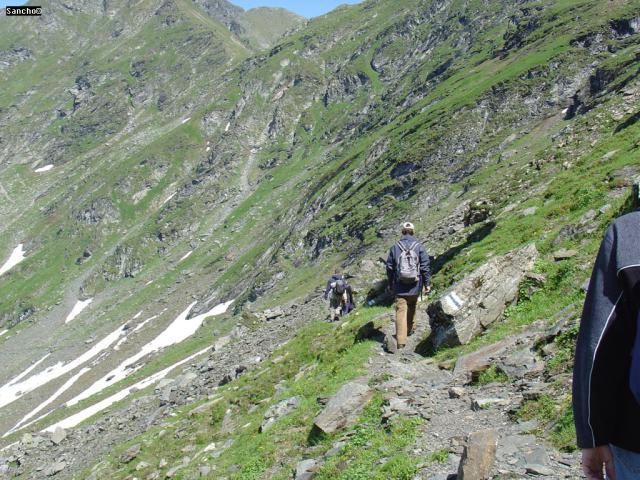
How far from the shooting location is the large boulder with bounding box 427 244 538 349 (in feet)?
43.0

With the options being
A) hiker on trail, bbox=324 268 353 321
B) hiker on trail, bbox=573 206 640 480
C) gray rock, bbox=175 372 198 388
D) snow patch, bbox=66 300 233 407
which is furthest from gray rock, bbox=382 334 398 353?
snow patch, bbox=66 300 233 407

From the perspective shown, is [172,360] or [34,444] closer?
[34,444]

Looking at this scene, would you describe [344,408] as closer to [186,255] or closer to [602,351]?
[602,351]

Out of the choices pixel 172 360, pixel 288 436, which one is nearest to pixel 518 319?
pixel 288 436

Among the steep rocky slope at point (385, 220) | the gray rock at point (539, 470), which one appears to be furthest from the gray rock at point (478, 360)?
the gray rock at point (539, 470)

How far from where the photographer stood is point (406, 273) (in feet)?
45.5

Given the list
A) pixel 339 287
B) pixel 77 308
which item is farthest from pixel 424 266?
pixel 77 308

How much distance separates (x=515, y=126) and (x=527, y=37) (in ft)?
152

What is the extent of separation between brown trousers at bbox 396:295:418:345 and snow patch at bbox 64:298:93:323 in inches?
6467

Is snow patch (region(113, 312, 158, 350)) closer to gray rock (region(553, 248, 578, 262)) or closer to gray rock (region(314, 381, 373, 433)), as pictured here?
gray rock (region(314, 381, 373, 433))

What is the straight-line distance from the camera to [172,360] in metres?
71.1

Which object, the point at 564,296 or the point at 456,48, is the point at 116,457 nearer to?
the point at 564,296

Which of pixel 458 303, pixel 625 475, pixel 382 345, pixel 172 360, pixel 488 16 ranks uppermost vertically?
pixel 488 16

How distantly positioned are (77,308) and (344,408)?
175599 mm
